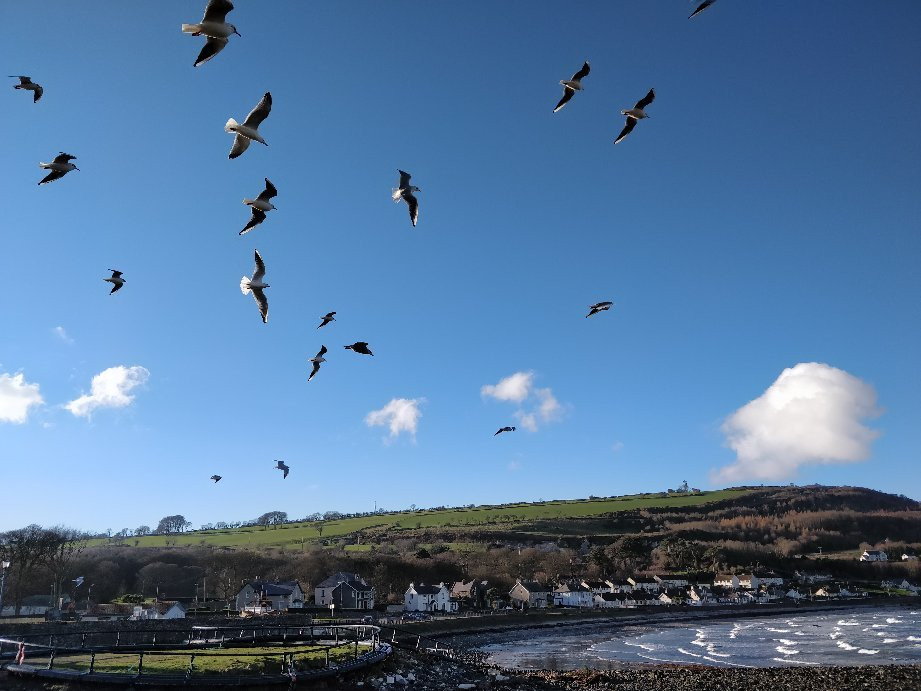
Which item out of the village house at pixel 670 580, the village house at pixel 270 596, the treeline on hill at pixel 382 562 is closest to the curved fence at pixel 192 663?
the treeline on hill at pixel 382 562

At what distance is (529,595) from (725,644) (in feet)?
179

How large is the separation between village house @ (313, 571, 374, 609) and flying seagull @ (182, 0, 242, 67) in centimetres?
8929

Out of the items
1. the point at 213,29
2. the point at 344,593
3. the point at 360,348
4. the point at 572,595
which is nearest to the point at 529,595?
the point at 572,595

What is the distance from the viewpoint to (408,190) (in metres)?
17.5

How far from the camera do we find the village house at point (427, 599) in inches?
4063

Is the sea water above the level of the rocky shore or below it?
below

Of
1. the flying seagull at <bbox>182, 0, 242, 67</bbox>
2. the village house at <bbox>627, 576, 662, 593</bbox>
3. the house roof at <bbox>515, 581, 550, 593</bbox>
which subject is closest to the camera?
the flying seagull at <bbox>182, 0, 242, 67</bbox>

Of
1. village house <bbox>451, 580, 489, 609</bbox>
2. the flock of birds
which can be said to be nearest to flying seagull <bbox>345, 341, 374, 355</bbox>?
the flock of birds

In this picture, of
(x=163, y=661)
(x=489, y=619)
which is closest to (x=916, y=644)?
(x=489, y=619)

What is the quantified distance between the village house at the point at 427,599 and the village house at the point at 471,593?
5.41 metres

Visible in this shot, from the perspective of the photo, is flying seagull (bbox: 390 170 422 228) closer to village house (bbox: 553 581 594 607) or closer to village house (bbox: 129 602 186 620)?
village house (bbox: 129 602 186 620)

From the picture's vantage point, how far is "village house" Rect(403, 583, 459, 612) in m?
103

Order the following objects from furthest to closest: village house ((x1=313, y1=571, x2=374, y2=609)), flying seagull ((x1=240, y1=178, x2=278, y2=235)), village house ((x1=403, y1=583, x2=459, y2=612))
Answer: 1. village house ((x1=403, y1=583, x2=459, y2=612))
2. village house ((x1=313, y1=571, x2=374, y2=609))
3. flying seagull ((x1=240, y1=178, x2=278, y2=235))

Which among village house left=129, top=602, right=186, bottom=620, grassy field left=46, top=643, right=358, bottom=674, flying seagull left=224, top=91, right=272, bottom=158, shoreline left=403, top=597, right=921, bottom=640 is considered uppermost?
flying seagull left=224, top=91, right=272, bottom=158
